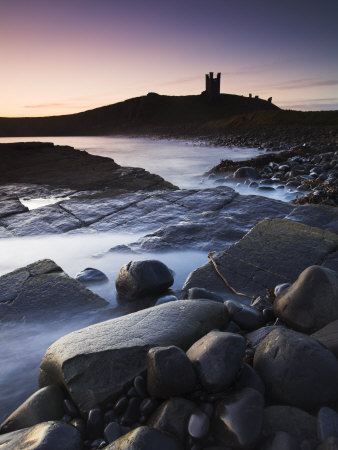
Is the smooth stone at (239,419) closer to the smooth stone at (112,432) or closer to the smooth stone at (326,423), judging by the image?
the smooth stone at (326,423)

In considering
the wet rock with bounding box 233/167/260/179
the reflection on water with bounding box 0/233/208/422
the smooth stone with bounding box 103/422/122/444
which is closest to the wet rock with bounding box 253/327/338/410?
the smooth stone with bounding box 103/422/122/444

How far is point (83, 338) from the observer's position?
6.63 ft

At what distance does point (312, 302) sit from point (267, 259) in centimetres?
115

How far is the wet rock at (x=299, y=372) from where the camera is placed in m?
1.51

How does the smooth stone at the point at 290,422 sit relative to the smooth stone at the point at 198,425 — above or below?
above

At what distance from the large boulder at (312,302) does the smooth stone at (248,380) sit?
2.30 feet

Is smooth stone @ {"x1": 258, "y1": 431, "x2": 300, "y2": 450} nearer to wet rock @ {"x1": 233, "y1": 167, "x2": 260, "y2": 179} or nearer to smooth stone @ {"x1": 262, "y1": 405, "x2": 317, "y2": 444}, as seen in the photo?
smooth stone @ {"x1": 262, "y1": 405, "x2": 317, "y2": 444}

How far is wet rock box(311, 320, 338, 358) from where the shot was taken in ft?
5.67

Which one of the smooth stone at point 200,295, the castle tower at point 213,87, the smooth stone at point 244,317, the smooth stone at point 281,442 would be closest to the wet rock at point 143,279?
the smooth stone at point 200,295

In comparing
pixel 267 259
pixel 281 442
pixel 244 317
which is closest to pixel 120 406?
pixel 281 442

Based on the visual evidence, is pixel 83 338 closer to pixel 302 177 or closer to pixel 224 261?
pixel 224 261

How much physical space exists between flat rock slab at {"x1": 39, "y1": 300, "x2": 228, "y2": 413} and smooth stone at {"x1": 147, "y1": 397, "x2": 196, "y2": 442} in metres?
0.26

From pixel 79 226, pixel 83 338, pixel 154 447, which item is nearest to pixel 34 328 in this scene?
pixel 83 338

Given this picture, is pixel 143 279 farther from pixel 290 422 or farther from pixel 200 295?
pixel 290 422
